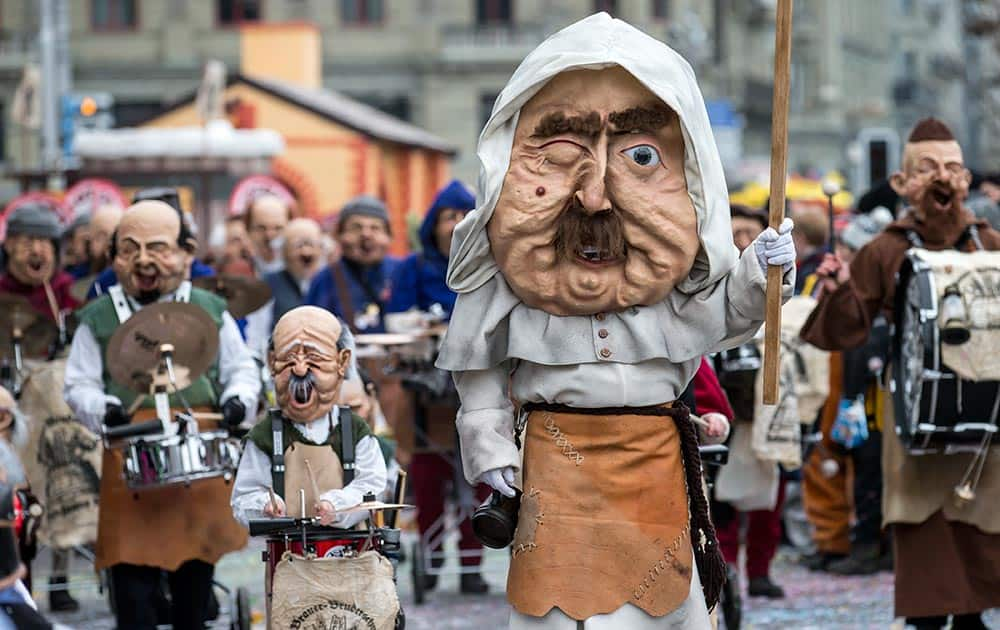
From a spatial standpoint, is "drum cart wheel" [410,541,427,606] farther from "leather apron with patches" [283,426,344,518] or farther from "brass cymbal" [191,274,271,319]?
"leather apron with patches" [283,426,344,518]

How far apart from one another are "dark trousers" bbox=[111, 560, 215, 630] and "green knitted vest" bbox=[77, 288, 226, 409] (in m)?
0.69

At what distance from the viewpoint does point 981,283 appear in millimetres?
8773

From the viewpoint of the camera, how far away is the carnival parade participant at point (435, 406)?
469 inches

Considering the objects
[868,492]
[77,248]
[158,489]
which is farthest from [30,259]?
[868,492]

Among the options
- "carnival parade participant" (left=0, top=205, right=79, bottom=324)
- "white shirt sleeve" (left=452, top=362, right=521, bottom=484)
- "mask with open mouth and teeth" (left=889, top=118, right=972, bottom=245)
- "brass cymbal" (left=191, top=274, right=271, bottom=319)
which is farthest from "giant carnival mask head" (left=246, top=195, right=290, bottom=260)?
"white shirt sleeve" (left=452, top=362, right=521, bottom=484)

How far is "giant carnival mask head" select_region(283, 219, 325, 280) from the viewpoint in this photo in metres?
13.3

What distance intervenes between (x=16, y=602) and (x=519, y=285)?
188cm

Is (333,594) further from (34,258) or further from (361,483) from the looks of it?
(34,258)

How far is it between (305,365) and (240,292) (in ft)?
8.87

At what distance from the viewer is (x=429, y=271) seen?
1211 centimetres

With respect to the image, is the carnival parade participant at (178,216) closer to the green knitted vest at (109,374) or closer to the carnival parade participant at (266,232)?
the green knitted vest at (109,374)

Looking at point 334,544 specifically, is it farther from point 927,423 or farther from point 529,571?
point 927,423

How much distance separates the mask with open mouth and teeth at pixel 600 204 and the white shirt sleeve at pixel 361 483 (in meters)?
1.12

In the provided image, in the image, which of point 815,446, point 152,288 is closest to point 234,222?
point 815,446
